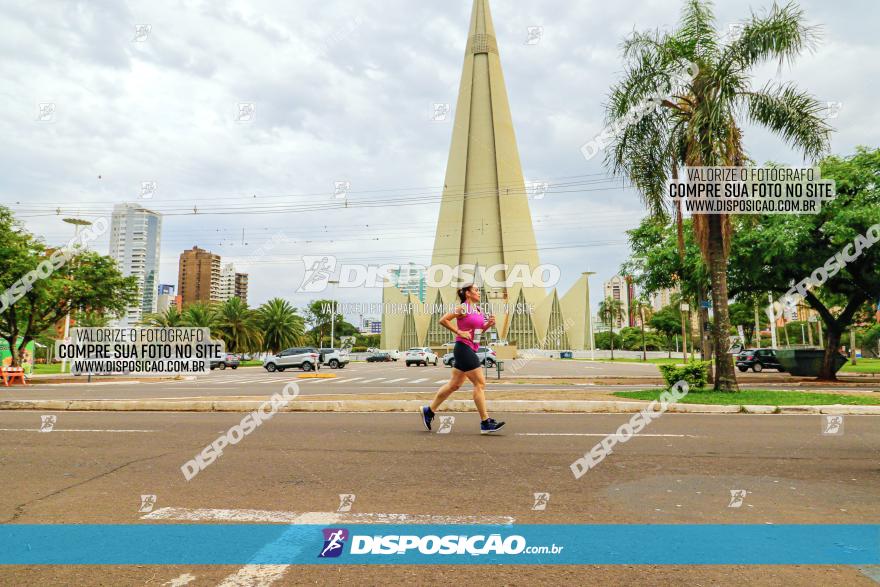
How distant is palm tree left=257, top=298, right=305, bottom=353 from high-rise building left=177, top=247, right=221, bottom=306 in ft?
142

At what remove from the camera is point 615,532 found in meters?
3.46

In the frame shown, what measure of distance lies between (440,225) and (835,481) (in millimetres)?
90628

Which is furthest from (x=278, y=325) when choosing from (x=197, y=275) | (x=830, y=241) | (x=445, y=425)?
(x=445, y=425)

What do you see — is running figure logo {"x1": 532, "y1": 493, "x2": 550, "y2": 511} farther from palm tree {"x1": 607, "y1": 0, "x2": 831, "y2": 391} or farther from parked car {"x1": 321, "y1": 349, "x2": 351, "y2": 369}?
parked car {"x1": 321, "y1": 349, "x2": 351, "y2": 369}

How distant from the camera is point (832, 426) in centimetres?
806

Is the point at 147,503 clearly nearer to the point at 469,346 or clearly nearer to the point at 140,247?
the point at 469,346

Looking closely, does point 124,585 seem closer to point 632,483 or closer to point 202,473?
point 202,473

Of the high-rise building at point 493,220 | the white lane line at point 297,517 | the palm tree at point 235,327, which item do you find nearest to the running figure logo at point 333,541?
the white lane line at point 297,517

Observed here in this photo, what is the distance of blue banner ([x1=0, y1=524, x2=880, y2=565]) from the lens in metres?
3.06

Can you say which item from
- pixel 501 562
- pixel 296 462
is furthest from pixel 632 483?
pixel 296 462

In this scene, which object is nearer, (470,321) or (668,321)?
(470,321)

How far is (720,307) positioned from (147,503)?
12892mm

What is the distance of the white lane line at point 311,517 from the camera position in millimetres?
3672

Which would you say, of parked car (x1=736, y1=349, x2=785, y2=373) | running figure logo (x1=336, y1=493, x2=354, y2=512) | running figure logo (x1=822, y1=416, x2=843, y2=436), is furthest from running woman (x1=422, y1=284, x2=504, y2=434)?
parked car (x1=736, y1=349, x2=785, y2=373)
